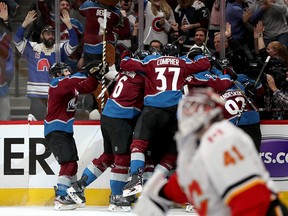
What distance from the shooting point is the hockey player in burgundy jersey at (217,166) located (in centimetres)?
378

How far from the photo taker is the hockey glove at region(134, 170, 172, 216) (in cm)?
443

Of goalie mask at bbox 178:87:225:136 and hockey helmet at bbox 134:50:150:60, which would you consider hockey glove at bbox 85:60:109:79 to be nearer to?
hockey helmet at bbox 134:50:150:60

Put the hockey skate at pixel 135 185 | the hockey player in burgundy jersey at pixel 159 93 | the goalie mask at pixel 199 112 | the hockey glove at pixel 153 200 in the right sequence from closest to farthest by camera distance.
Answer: the goalie mask at pixel 199 112 → the hockey glove at pixel 153 200 → the hockey skate at pixel 135 185 → the hockey player in burgundy jersey at pixel 159 93

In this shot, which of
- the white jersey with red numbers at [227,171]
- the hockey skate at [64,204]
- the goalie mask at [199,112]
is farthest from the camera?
the hockey skate at [64,204]

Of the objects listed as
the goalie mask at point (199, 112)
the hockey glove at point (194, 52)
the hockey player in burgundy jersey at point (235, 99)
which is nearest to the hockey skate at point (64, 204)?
the hockey player in burgundy jersey at point (235, 99)

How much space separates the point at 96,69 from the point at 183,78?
81 centimetres

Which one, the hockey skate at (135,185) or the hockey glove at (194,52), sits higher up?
the hockey glove at (194,52)

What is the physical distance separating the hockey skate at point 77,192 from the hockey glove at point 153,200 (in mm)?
4255

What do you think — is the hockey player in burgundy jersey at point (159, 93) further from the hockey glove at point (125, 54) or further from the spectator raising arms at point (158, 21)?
the spectator raising arms at point (158, 21)

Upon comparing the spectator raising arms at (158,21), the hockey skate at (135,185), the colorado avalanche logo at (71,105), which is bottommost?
the hockey skate at (135,185)

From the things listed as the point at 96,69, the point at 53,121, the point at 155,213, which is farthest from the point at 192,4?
the point at 155,213

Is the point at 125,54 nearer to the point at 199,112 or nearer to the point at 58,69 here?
the point at 58,69

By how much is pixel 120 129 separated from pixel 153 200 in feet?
13.7

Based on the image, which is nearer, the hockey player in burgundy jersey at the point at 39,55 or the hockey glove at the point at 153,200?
the hockey glove at the point at 153,200
